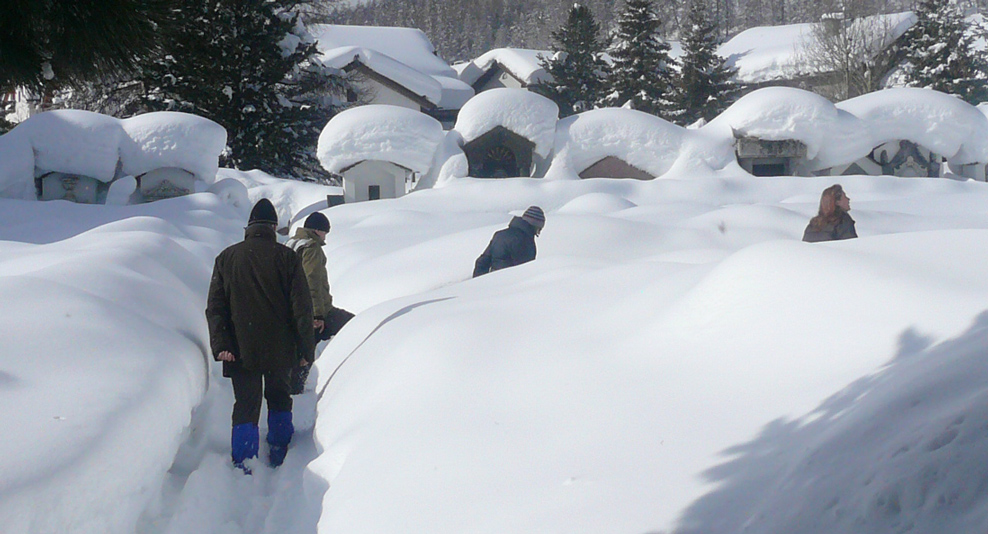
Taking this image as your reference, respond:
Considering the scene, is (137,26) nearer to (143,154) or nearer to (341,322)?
(341,322)

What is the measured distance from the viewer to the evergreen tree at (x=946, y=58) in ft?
97.5

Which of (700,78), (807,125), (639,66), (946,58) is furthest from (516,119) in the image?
(946,58)

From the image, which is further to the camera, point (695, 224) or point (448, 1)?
point (448, 1)

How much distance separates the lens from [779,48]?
42312 millimetres

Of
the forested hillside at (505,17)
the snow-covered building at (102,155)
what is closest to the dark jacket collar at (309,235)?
the snow-covered building at (102,155)

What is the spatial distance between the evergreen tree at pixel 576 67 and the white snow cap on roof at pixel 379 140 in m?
16.2

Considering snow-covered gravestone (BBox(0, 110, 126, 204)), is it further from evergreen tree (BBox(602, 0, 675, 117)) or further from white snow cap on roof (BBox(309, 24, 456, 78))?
white snow cap on roof (BBox(309, 24, 456, 78))

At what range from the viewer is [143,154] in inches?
677

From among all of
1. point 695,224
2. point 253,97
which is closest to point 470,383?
point 695,224

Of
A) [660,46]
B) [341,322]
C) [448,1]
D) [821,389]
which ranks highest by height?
[448,1]

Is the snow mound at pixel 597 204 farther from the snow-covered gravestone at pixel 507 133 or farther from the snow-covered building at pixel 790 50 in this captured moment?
the snow-covered building at pixel 790 50

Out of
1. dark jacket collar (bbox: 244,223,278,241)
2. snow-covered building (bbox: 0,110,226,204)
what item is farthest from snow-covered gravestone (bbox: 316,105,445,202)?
dark jacket collar (bbox: 244,223,278,241)

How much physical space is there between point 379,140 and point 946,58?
965 inches

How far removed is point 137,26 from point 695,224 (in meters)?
7.94
